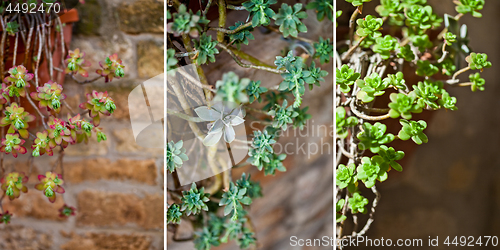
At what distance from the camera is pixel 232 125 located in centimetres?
53

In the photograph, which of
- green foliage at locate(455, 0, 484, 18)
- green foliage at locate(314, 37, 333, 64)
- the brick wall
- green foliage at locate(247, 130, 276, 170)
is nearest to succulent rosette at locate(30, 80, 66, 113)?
the brick wall

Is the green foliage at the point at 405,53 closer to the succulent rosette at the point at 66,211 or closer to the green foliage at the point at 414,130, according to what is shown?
the green foliage at the point at 414,130

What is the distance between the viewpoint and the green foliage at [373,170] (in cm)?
55

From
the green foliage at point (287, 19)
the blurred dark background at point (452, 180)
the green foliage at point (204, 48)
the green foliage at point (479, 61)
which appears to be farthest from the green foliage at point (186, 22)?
the blurred dark background at point (452, 180)

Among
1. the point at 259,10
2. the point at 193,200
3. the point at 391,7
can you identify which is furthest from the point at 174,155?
the point at 391,7

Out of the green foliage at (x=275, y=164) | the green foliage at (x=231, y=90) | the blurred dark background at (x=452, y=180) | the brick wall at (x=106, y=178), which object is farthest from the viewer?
the blurred dark background at (x=452, y=180)

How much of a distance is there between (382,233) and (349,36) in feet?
2.21

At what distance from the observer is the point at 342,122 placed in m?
0.59

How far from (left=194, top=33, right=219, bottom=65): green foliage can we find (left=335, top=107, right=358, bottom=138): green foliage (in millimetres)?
287

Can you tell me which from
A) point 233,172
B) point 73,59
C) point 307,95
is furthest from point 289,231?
point 73,59

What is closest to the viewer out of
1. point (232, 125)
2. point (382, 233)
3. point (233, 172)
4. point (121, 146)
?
point (232, 125)

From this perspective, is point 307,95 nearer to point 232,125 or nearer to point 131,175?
point 232,125

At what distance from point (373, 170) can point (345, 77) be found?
195 millimetres

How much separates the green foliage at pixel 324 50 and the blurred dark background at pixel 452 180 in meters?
0.52
